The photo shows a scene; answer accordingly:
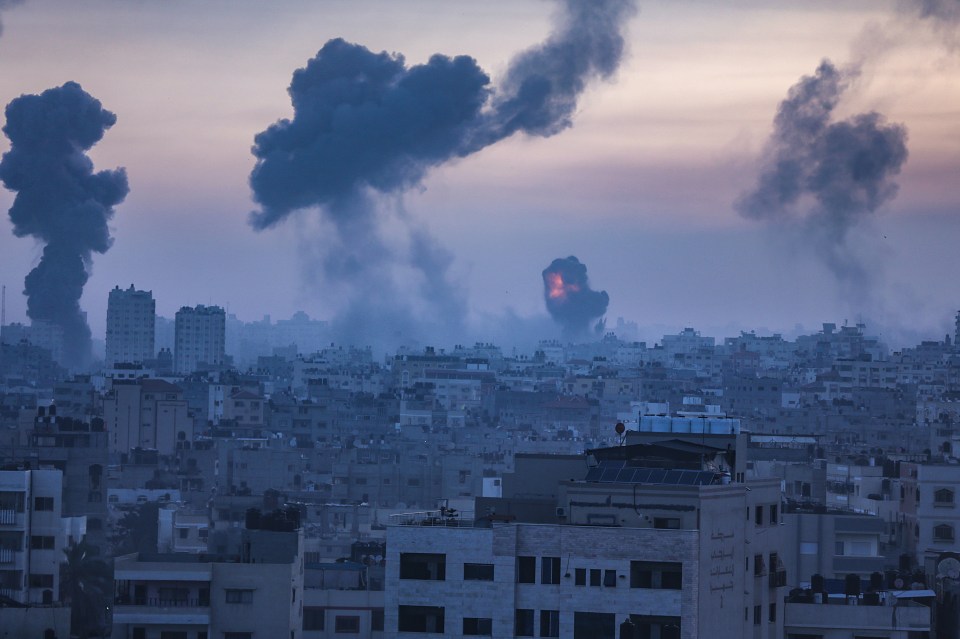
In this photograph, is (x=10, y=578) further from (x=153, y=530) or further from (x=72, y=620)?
(x=153, y=530)

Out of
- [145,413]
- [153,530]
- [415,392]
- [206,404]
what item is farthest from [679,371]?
[153,530]

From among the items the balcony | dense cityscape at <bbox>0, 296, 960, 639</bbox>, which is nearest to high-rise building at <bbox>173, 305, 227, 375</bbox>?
dense cityscape at <bbox>0, 296, 960, 639</bbox>

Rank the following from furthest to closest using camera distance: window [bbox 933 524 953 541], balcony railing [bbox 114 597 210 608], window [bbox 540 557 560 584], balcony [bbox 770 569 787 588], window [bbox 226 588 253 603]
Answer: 1. window [bbox 933 524 953 541]
2. window [bbox 226 588 253 603]
3. balcony railing [bbox 114 597 210 608]
4. balcony [bbox 770 569 787 588]
5. window [bbox 540 557 560 584]

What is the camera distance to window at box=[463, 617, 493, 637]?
2228 cm

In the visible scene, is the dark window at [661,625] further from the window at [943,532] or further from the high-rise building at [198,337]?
the high-rise building at [198,337]

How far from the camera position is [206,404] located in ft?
422

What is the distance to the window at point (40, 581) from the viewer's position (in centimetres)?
3266

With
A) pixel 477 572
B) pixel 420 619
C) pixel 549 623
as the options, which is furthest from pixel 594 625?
pixel 420 619

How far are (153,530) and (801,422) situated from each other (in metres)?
66.9

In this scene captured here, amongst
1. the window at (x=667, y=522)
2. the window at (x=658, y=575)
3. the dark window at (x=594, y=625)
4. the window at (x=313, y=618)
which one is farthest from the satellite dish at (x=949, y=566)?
the dark window at (x=594, y=625)

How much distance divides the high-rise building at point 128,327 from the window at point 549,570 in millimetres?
164042

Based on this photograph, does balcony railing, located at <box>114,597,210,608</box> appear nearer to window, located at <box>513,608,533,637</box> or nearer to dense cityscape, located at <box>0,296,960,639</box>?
dense cityscape, located at <box>0,296,960,639</box>

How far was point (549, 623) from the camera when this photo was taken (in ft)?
73.2

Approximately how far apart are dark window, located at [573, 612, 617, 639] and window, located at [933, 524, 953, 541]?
65.6 ft
